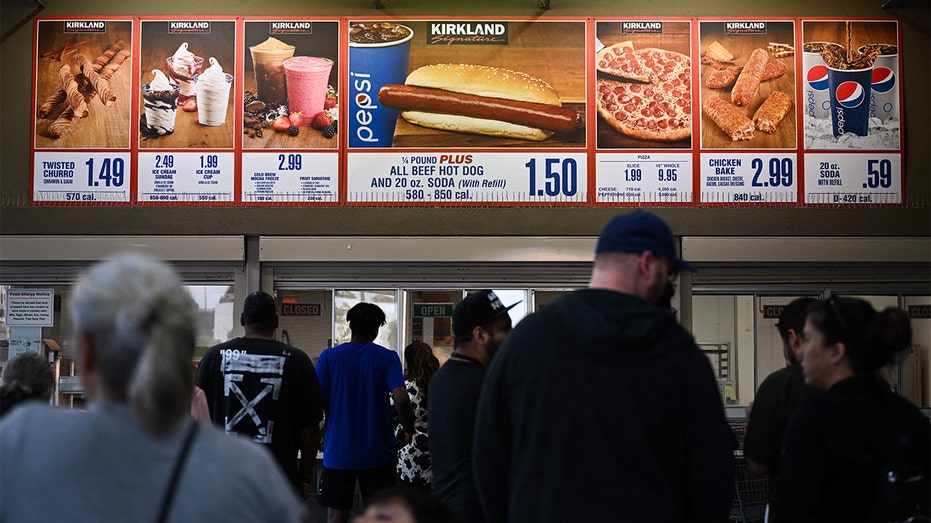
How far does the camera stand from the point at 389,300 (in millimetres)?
9133

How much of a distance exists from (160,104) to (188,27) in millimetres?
756

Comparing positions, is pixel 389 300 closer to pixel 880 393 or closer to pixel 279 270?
pixel 279 270

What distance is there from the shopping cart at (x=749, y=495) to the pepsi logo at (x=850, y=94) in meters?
3.33

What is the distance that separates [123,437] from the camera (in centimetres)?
178

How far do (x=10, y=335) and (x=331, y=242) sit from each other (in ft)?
10.0

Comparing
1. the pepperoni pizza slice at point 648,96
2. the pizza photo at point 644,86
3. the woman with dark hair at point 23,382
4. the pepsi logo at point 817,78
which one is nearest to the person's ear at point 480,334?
the woman with dark hair at point 23,382

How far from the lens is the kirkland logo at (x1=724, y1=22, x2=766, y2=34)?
9148mm

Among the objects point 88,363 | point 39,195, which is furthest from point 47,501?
point 39,195

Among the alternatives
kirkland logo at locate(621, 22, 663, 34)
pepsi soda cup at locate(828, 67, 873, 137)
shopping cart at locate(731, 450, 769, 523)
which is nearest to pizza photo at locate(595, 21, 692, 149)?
kirkland logo at locate(621, 22, 663, 34)

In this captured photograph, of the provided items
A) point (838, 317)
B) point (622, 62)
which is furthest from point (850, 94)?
point (838, 317)

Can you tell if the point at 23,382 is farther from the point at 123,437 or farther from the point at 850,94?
the point at 850,94

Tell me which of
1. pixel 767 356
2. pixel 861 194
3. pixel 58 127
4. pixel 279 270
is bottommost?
pixel 767 356

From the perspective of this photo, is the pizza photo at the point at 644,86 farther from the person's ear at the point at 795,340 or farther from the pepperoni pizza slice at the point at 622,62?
the person's ear at the point at 795,340

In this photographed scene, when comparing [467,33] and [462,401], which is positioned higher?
[467,33]
